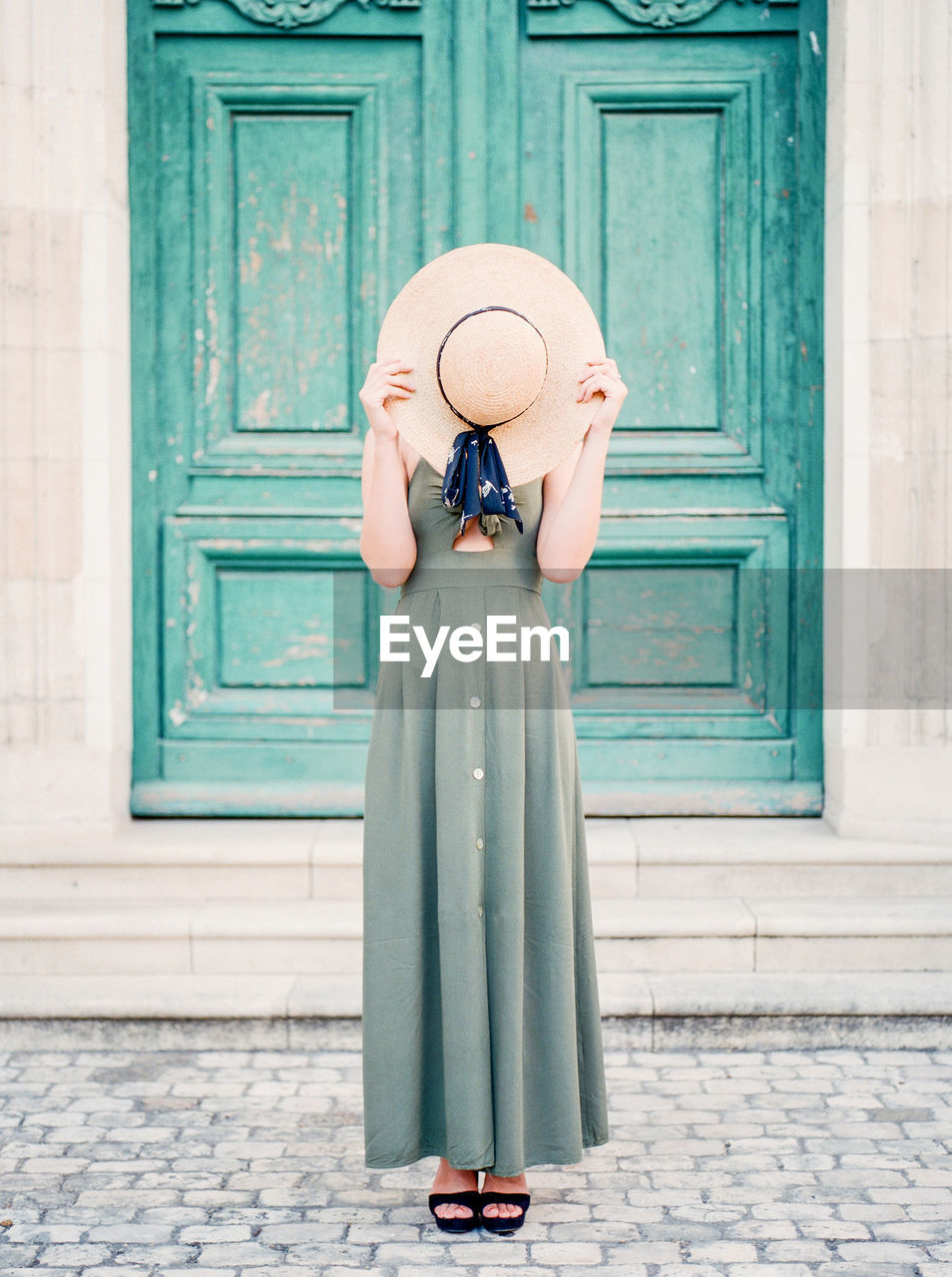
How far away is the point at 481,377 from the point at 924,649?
2500mm

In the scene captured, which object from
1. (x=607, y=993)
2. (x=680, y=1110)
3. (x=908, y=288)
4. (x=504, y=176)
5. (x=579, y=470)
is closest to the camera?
(x=579, y=470)

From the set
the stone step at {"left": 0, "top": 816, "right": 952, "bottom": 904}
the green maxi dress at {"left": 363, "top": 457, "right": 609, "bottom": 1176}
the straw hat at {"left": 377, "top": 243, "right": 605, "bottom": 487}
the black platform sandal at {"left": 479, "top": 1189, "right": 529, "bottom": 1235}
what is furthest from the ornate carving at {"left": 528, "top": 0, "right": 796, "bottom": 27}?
the black platform sandal at {"left": 479, "top": 1189, "right": 529, "bottom": 1235}

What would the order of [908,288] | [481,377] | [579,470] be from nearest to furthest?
[481,377] < [579,470] < [908,288]

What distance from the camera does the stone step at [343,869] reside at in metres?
4.34

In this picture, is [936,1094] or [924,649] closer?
[936,1094]

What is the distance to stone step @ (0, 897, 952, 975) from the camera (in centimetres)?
413

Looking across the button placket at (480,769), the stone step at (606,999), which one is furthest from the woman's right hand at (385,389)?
the stone step at (606,999)

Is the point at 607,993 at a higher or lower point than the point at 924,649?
lower

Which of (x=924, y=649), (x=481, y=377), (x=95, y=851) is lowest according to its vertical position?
(x=95, y=851)

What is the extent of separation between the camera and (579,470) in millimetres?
2768

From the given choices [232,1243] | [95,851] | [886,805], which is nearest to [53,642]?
[95,851]

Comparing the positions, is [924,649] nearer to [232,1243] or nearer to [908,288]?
[908,288]

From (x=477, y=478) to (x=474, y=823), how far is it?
2.50 feet

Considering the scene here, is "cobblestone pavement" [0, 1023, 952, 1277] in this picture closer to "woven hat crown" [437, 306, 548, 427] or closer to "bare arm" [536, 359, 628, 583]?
"bare arm" [536, 359, 628, 583]
